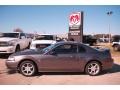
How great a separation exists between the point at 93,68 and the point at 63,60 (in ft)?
4.11

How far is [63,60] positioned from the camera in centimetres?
1000

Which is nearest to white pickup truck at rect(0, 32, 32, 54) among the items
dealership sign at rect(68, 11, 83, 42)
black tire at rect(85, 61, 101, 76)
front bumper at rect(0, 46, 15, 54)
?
front bumper at rect(0, 46, 15, 54)

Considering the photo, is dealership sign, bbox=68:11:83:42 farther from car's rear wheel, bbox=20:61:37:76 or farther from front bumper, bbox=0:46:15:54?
car's rear wheel, bbox=20:61:37:76

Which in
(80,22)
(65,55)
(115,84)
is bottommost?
(115,84)

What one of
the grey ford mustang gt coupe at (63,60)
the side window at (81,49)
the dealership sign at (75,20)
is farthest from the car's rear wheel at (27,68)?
the dealership sign at (75,20)

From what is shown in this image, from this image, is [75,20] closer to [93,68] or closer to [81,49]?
[81,49]

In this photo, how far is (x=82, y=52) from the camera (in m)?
10.3

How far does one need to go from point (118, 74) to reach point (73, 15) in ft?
43.7

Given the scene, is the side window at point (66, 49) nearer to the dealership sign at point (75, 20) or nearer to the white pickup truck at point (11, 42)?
the white pickup truck at point (11, 42)

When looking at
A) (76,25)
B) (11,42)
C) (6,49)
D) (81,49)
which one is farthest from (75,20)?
(81,49)

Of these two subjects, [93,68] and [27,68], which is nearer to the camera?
[27,68]
